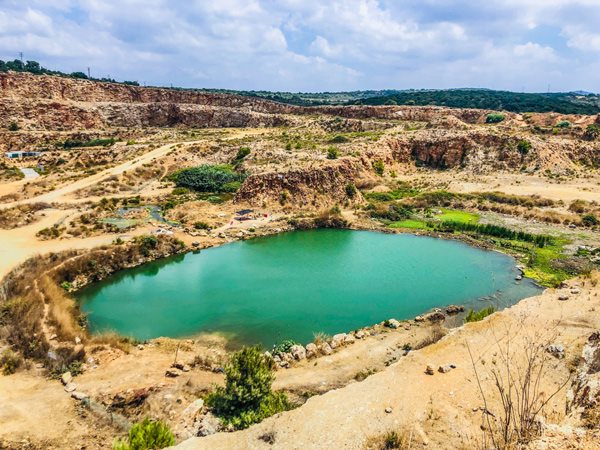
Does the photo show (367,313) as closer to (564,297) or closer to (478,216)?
(564,297)

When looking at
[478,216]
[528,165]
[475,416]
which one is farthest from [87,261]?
[528,165]

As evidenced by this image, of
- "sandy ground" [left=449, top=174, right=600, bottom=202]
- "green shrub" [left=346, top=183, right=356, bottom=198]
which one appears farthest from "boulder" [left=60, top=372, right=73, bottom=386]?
"sandy ground" [left=449, top=174, right=600, bottom=202]

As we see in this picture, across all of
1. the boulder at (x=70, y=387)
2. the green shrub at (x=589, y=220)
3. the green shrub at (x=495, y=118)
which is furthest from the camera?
the green shrub at (x=495, y=118)

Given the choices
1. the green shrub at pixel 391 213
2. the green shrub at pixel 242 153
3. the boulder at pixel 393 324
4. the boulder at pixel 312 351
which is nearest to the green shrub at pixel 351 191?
the green shrub at pixel 391 213

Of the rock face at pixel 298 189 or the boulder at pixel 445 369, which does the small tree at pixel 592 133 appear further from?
the boulder at pixel 445 369

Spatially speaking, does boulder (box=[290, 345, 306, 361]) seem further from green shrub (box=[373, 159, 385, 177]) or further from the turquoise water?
green shrub (box=[373, 159, 385, 177])

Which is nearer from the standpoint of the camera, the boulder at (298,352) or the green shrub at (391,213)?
the boulder at (298,352)

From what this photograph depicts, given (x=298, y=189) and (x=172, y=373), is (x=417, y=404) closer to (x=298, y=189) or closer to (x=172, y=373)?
(x=172, y=373)
